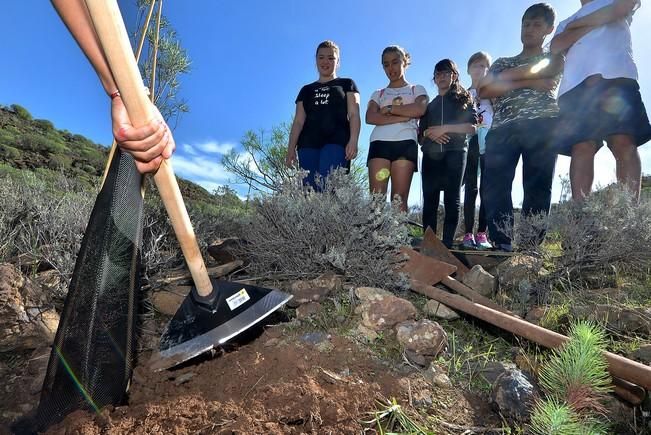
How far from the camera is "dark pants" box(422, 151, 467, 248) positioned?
379 cm

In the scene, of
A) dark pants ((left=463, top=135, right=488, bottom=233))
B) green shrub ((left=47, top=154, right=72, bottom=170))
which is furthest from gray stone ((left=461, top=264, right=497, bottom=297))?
green shrub ((left=47, top=154, right=72, bottom=170))

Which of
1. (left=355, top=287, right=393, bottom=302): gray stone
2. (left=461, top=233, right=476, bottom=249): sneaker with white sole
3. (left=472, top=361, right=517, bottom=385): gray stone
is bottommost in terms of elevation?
(left=472, top=361, right=517, bottom=385): gray stone

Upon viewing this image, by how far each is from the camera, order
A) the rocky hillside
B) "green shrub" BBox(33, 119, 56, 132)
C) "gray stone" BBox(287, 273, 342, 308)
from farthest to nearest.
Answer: "green shrub" BBox(33, 119, 56, 132) → the rocky hillside → "gray stone" BBox(287, 273, 342, 308)

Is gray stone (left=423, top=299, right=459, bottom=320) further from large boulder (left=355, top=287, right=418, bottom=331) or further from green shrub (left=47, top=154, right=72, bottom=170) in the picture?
green shrub (left=47, top=154, right=72, bottom=170)

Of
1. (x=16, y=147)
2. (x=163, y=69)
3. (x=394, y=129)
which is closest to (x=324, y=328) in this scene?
(x=394, y=129)

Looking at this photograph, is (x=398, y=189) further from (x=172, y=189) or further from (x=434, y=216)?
(x=172, y=189)

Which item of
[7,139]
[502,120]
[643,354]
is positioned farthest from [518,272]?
[7,139]

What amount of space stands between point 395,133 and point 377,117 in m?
0.27

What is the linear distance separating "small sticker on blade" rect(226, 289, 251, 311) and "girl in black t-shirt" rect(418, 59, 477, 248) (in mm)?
2574

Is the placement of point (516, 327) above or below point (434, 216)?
below

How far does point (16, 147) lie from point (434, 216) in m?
23.4

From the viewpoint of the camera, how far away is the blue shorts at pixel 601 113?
109 inches

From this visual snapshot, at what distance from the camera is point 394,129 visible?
3.92 m

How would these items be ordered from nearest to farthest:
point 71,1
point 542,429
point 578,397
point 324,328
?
point 542,429 → point 578,397 → point 71,1 → point 324,328
